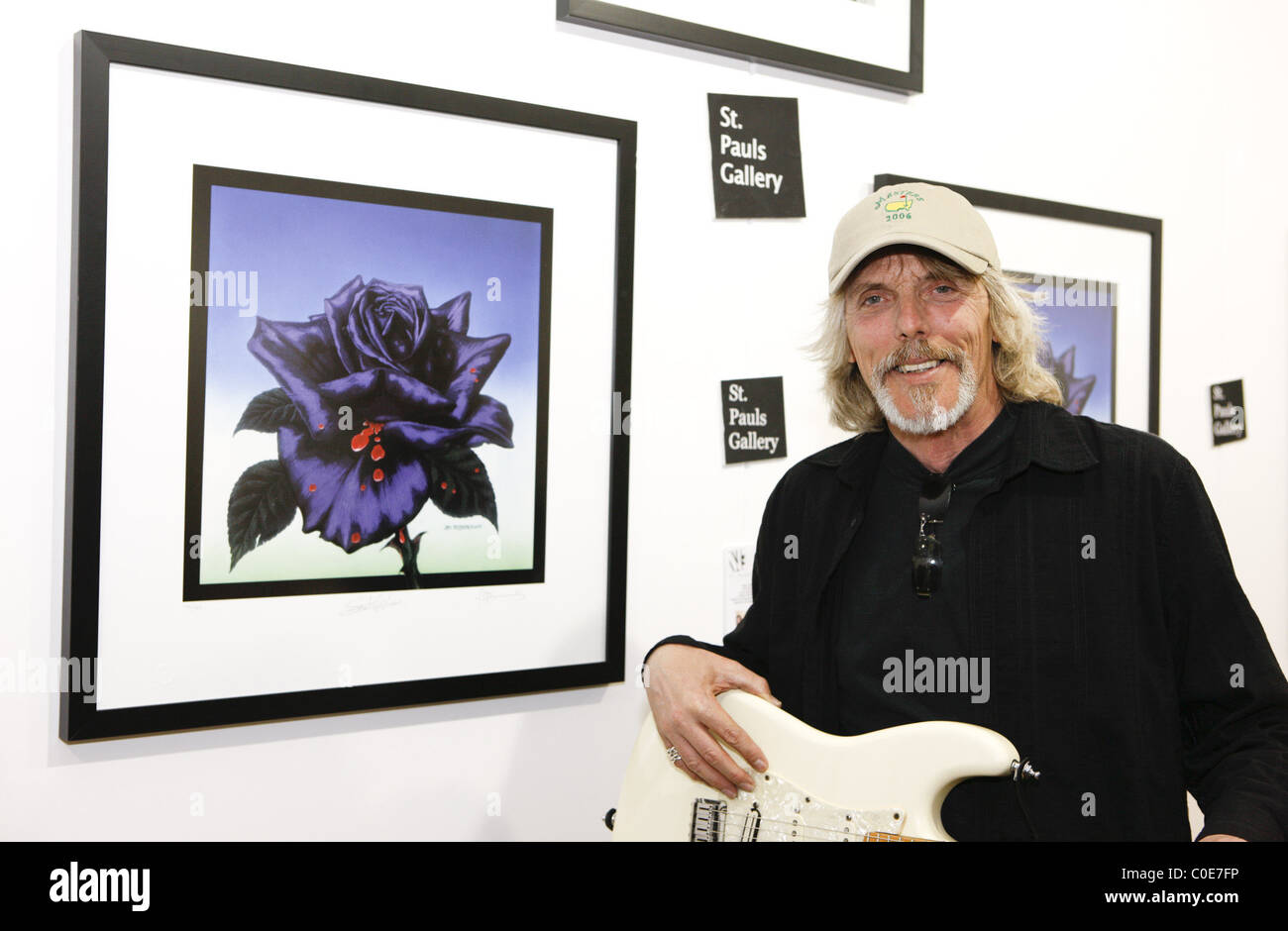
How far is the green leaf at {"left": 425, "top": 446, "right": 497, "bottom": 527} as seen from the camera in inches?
57.6

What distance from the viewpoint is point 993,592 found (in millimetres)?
1376

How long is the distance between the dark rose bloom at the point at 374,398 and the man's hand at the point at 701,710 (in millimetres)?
394

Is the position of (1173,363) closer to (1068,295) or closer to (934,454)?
(1068,295)

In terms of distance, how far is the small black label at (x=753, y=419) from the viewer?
1716 mm

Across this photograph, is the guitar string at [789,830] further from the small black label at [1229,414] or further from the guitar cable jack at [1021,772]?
the small black label at [1229,414]

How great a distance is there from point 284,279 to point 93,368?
0.80 ft

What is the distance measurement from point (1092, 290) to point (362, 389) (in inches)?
55.2

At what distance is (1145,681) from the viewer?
1309mm

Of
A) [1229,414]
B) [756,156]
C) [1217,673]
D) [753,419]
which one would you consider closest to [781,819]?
[1217,673]

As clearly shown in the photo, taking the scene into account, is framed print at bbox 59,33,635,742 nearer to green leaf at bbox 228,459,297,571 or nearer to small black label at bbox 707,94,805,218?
green leaf at bbox 228,459,297,571

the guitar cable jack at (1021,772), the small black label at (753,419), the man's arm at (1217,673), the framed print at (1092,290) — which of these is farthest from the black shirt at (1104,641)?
the framed print at (1092,290)

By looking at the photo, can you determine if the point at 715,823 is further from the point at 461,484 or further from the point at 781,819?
the point at 461,484

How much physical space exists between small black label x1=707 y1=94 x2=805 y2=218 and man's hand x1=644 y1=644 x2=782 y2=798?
0.69m
